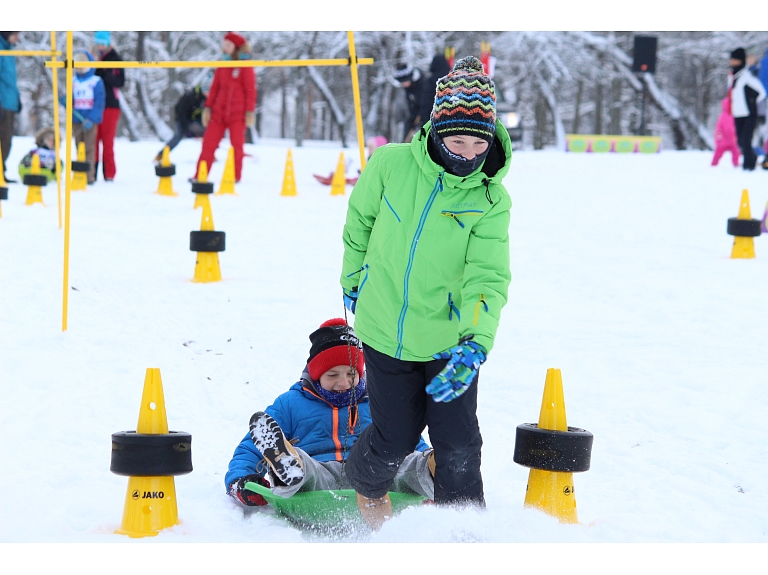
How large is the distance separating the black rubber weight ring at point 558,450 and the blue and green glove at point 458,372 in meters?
0.60

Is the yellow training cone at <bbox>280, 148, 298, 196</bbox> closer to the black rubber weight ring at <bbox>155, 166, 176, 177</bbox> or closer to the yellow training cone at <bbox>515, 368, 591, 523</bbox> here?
the black rubber weight ring at <bbox>155, 166, 176, 177</bbox>

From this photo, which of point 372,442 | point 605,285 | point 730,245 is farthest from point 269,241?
point 372,442

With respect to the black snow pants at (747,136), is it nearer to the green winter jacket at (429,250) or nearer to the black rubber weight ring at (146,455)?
the green winter jacket at (429,250)

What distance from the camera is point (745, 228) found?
823cm

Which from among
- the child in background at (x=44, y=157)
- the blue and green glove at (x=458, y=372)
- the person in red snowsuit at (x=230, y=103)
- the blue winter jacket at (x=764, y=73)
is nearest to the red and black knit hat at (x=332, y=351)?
the blue and green glove at (x=458, y=372)

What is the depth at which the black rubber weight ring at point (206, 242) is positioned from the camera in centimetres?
720

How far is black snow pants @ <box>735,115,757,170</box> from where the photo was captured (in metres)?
14.7

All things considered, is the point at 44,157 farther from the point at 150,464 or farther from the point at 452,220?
the point at 452,220

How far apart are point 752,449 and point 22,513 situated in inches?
124

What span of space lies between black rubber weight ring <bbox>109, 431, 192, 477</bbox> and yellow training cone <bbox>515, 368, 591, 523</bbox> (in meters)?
1.23

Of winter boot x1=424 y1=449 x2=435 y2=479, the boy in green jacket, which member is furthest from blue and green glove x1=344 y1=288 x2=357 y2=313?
winter boot x1=424 y1=449 x2=435 y2=479

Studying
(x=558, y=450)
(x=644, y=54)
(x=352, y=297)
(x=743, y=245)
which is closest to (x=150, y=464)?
(x=352, y=297)

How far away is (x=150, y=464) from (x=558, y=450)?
1.41 meters

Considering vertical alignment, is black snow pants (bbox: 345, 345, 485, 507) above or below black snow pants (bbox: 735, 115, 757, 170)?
below
